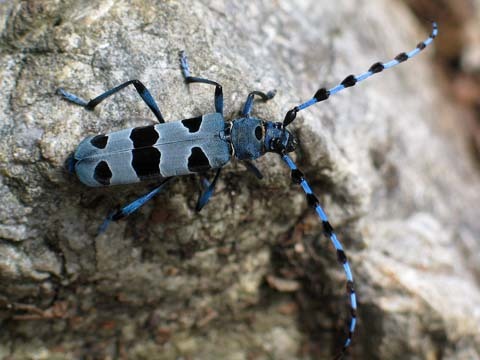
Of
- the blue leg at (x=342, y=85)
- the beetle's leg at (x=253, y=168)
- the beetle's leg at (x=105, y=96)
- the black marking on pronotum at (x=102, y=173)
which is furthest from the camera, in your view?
the beetle's leg at (x=253, y=168)

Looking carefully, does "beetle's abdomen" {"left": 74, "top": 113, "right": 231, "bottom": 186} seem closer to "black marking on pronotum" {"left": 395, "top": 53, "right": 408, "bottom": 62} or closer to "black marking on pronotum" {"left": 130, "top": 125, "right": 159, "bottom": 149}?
"black marking on pronotum" {"left": 130, "top": 125, "right": 159, "bottom": 149}

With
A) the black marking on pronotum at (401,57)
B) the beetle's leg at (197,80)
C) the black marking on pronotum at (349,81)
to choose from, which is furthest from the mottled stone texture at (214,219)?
the black marking on pronotum at (401,57)

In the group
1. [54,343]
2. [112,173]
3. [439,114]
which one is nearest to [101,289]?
[54,343]

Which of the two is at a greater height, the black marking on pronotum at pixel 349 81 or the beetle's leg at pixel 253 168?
the black marking on pronotum at pixel 349 81

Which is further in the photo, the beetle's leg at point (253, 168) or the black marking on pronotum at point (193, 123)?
the beetle's leg at point (253, 168)

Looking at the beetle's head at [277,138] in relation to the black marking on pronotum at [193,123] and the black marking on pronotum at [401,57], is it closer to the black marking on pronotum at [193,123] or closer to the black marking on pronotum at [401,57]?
the black marking on pronotum at [193,123]

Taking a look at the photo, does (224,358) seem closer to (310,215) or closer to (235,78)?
(310,215)
